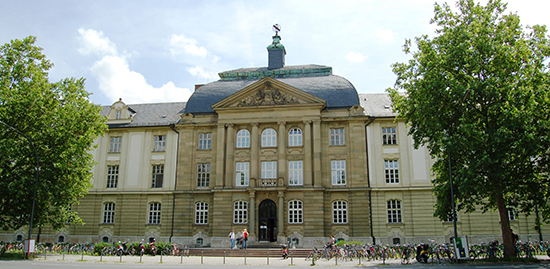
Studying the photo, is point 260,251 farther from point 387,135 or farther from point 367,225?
point 387,135

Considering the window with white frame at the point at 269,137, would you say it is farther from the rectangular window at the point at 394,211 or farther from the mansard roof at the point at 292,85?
the rectangular window at the point at 394,211

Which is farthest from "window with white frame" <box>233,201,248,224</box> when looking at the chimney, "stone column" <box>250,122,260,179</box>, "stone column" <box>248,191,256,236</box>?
the chimney

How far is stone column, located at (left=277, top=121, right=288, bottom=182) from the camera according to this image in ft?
120

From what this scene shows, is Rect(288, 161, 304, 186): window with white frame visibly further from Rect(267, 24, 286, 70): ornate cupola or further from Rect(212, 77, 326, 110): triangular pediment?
Rect(267, 24, 286, 70): ornate cupola

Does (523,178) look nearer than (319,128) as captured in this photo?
Yes

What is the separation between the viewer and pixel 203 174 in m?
38.8

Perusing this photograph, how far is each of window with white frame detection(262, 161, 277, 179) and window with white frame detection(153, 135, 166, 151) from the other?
10036 millimetres

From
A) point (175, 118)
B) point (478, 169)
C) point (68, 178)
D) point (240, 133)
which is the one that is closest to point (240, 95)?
point (240, 133)

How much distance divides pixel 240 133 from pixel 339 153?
29.8ft

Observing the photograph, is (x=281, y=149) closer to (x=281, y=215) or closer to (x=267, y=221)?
(x=281, y=215)

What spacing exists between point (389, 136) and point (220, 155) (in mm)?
15037

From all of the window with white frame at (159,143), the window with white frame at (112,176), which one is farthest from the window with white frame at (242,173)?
the window with white frame at (112,176)

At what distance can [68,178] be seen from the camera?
28.6 m

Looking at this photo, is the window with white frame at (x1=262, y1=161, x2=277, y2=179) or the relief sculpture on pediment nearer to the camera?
the window with white frame at (x1=262, y1=161, x2=277, y2=179)
